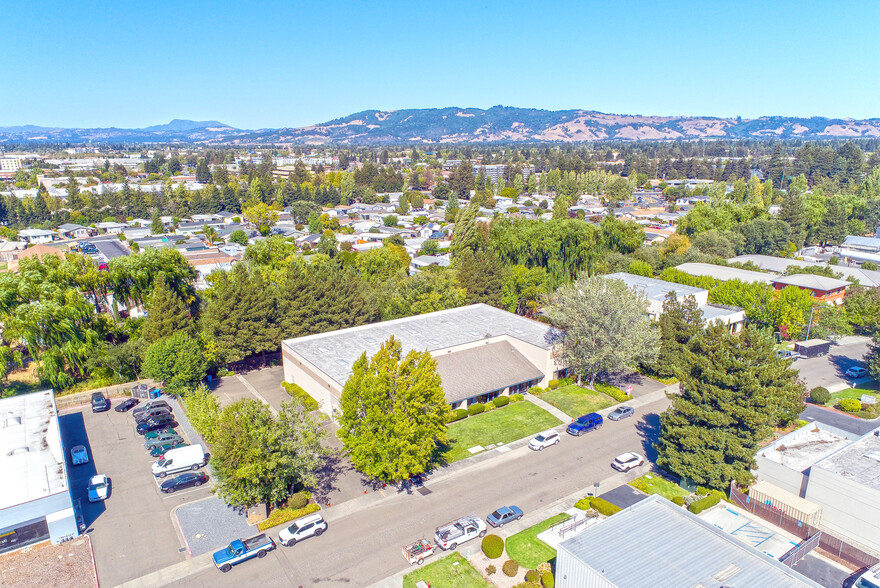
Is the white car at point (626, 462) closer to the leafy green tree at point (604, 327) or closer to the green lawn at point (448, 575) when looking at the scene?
the leafy green tree at point (604, 327)

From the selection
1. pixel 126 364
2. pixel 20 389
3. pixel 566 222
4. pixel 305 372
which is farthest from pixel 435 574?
pixel 566 222

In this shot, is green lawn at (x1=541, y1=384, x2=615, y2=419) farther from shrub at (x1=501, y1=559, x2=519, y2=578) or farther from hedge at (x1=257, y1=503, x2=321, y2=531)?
hedge at (x1=257, y1=503, x2=321, y2=531)

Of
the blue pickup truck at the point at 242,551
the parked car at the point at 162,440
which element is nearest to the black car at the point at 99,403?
the parked car at the point at 162,440

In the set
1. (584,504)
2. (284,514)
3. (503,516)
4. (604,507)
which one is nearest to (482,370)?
(584,504)

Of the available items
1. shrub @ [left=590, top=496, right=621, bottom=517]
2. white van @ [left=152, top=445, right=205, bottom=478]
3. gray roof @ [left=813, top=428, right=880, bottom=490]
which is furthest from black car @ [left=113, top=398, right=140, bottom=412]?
gray roof @ [left=813, top=428, right=880, bottom=490]

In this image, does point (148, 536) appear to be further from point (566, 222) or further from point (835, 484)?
point (566, 222)

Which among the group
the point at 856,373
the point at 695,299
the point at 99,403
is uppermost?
the point at 695,299

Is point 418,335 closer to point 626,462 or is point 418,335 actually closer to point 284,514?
point 626,462
